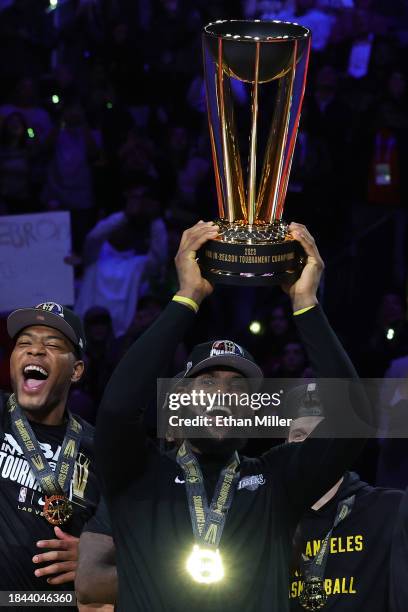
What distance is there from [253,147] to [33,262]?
4.85 m

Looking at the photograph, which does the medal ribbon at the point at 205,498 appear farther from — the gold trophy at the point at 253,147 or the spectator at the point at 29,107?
the spectator at the point at 29,107

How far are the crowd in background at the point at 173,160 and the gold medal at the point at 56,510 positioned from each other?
2004mm

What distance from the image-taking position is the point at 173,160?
34.3ft

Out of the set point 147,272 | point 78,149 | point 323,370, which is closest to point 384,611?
point 323,370

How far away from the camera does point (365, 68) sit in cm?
1152

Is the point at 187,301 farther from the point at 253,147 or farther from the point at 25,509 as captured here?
the point at 25,509

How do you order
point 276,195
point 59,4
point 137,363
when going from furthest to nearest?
point 59,4, point 276,195, point 137,363

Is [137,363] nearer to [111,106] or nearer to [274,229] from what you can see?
[274,229]

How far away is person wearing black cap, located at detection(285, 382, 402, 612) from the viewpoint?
15.8ft

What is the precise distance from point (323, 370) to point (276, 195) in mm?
747

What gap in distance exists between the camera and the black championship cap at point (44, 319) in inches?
215

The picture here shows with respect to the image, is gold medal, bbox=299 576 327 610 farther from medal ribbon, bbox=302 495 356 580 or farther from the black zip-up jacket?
the black zip-up jacket

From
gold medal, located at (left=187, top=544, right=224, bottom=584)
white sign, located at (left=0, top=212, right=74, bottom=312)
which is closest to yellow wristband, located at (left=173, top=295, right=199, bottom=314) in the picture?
gold medal, located at (left=187, top=544, right=224, bottom=584)

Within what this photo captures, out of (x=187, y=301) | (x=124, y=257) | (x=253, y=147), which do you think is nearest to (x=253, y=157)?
(x=253, y=147)
